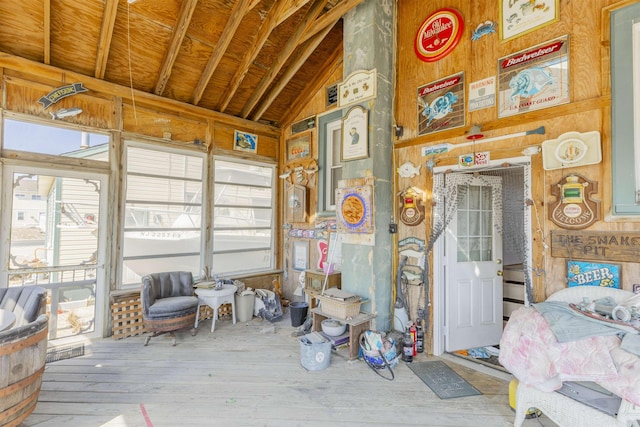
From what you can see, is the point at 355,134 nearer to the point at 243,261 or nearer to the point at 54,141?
the point at 243,261

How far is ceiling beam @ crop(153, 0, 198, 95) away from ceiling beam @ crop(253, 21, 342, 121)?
151cm

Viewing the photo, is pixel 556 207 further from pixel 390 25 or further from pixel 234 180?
pixel 234 180

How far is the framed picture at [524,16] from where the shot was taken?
2.80 m

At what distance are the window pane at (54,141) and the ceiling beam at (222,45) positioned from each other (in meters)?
1.42

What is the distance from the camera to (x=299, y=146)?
18.1ft

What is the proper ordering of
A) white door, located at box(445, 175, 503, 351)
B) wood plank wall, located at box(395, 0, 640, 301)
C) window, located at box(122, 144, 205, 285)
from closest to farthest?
wood plank wall, located at box(395, 0, 640, 301) → white door, located at box(445, 175, 503, 351) → window, located at box(122, 144, 205, 285)

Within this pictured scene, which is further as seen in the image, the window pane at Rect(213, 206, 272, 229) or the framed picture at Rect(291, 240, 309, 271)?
Result: the framed picture at Rect(291, 240, 309, 271)

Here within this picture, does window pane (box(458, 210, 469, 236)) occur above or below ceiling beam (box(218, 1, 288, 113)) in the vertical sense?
below

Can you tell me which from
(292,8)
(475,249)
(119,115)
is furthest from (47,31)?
(475,249)

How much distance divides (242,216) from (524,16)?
4.61 m

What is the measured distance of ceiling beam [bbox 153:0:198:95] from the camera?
3.59 m

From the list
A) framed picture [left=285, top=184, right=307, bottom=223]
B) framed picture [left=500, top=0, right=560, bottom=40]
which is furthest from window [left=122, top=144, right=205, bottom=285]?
framed picture [left=500, top=0, right=560, bottom=40]

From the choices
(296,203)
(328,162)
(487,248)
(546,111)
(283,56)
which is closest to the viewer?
(546,111)

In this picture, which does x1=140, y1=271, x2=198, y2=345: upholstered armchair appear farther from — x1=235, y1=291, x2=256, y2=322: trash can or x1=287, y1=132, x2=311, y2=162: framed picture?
x1=287, y1=132, x2=311, y2=162: framed picture
